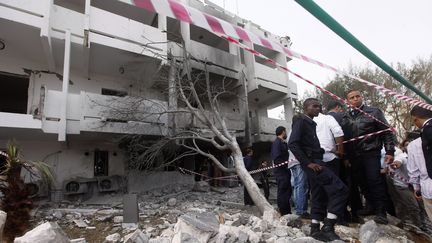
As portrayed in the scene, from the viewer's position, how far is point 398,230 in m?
3.32

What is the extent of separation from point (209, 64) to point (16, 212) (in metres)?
8.61

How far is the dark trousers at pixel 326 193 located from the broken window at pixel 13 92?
31.5 ft

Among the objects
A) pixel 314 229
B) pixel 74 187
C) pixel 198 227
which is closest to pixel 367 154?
pixel 314 229

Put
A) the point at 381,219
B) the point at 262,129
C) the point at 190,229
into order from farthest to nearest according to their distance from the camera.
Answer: the point at 262,129 → the point at 381,219 → the point at 190,229

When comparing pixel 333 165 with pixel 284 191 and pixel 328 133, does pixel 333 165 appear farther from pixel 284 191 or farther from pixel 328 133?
pixel 284 191

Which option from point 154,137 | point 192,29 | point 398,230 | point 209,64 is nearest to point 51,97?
point 154,137

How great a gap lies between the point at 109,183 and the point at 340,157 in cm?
864

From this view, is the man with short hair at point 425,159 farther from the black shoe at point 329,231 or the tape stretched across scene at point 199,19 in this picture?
the tape stretched across scene at point 199,19

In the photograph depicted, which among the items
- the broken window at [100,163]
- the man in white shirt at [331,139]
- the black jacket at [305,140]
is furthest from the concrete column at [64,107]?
the man in white shirt at [331,139]

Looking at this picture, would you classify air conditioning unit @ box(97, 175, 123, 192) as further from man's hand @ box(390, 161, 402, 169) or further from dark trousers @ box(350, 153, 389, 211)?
man's hand @ box(390, 161, 402, 169)

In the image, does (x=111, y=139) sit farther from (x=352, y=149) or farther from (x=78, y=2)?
(x=352, y=149)

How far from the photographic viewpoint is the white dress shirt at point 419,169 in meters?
2.72

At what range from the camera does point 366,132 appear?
12.8 ft

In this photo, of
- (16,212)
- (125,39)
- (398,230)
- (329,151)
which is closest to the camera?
(398,230)
